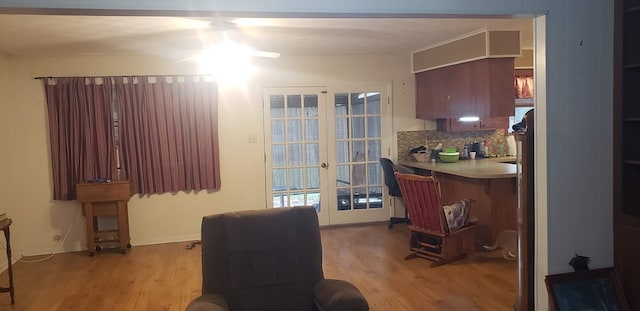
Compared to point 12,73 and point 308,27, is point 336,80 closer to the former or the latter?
point 308,27

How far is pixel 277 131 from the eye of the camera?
6086 millimetres

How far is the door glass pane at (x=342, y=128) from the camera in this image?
6.28 m

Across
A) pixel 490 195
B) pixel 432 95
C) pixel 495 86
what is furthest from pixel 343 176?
pixel 495 86

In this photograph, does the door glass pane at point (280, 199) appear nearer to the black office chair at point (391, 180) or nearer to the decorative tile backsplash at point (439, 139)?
the black office chair at point (391, 180)

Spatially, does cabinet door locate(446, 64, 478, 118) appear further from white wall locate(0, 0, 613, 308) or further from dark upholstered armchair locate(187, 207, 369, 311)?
dark upholstered armchair locate(187, 207, 369, 311)

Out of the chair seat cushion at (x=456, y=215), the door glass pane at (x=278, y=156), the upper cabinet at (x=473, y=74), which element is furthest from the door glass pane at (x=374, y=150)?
the chair seat cushion at (x=456, y=215)

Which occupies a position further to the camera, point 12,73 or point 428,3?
point 12,73

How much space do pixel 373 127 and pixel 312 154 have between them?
901 mm

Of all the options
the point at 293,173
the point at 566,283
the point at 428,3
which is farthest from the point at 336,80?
the point at 566,283

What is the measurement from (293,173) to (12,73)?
3432 millimetres

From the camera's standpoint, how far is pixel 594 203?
278 cm

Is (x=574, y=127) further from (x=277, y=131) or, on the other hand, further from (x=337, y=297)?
(x=277, y=131)

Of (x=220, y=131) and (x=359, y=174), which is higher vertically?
(x=220, y=131)

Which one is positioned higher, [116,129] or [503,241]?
[116,129]
